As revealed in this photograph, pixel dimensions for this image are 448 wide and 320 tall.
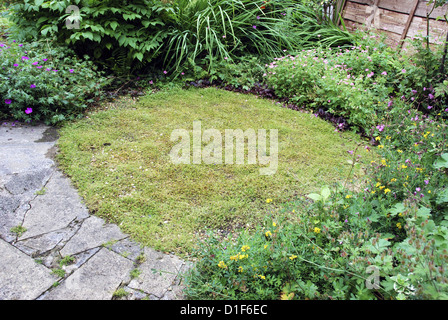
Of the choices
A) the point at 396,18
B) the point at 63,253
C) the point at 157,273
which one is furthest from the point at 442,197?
the point at 396,18

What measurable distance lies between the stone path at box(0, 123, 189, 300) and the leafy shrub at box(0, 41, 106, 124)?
2.96ft

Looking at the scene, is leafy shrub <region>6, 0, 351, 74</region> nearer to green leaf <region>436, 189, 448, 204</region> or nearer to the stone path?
the stone path

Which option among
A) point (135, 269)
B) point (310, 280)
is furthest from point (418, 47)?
point (135, 269)

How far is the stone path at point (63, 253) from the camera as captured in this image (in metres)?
1.69

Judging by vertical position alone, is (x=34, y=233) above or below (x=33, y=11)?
below

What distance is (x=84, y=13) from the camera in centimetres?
385

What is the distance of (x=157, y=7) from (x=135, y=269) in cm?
340

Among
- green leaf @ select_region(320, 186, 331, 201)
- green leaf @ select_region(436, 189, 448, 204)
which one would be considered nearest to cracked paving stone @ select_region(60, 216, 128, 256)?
green leaf @ select_region(320, 186, 331, 201)

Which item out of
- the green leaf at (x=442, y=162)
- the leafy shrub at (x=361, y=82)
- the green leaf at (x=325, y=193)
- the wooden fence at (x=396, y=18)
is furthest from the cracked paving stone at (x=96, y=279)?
the wooden fence at (x=396, y=18)

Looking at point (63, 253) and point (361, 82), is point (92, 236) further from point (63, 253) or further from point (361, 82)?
point (361, 82)

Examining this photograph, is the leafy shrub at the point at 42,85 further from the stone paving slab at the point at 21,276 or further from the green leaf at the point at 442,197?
the green leaf at the point at 442,197

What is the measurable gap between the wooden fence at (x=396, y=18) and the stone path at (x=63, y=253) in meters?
4.13

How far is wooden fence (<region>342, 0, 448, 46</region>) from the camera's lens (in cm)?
430
